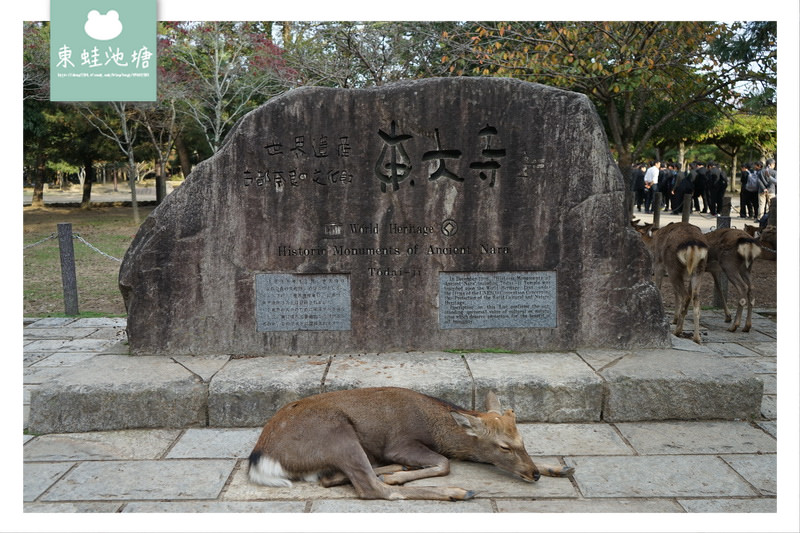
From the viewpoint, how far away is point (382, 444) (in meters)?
4.25

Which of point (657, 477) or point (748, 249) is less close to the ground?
point (748, 249)

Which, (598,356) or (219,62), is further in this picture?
(219,62)

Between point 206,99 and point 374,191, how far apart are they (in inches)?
591

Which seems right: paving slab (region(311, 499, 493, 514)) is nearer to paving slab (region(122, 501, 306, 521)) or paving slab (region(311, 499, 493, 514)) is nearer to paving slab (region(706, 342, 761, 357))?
paving slab (region(122, 501, 306, 521))

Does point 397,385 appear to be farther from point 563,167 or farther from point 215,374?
point 563,167

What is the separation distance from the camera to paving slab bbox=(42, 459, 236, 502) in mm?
4039

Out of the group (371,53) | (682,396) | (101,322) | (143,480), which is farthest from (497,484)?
(371,53)

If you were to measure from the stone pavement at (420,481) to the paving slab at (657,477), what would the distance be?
0.01 meters

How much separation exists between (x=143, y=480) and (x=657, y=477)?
121 inches

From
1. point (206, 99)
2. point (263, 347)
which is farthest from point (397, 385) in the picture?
point (206, 99)

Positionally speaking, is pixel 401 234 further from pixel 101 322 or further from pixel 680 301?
pixel 101 322

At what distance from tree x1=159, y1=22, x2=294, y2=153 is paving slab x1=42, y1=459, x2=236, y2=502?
13326 mm

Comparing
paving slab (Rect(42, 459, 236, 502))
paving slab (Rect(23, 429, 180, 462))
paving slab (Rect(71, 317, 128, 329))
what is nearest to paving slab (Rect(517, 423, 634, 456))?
paving slab (Rect(42, 459, 236, 502))

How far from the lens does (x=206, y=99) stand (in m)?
19.4
